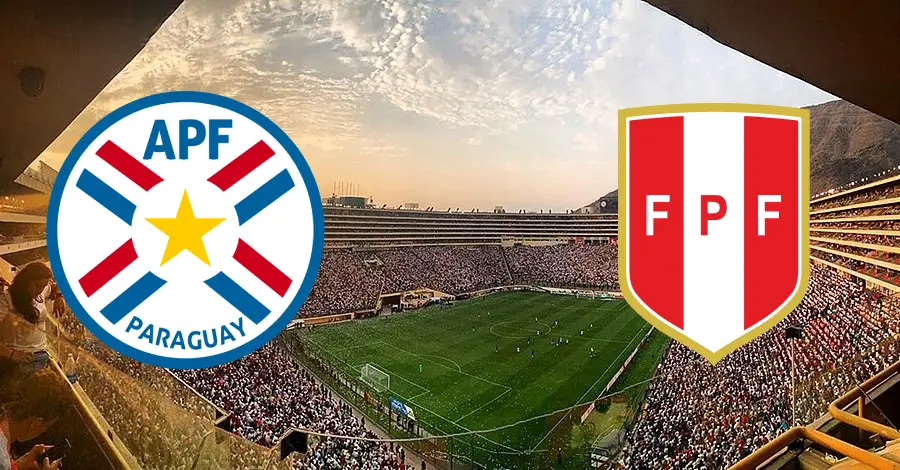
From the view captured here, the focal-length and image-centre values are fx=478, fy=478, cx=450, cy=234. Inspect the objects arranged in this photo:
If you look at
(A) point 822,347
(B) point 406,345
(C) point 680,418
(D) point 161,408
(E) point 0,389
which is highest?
(E) point 0,389

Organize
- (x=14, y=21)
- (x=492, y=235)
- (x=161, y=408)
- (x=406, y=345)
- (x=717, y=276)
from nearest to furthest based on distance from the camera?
(x=14, y=21)
(x=717, y=276)
(x=161, y=408)
(x=406, y=345)
(x=492, y=235)

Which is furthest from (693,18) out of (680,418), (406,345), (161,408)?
(406,345)

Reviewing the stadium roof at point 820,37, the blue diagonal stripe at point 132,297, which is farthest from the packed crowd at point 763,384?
the blue diagonal stripe at point 132,297

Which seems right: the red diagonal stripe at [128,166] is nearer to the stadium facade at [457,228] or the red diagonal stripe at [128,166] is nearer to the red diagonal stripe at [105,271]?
the red diagonal stripe at [105,271]

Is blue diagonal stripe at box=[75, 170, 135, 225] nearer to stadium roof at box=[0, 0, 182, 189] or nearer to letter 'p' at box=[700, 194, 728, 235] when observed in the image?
stadium roof at box=[0, 0, 182, 189]

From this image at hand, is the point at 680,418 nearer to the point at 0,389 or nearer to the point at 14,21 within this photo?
the point at 0,389

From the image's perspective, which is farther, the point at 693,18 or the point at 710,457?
the point at 710,457
